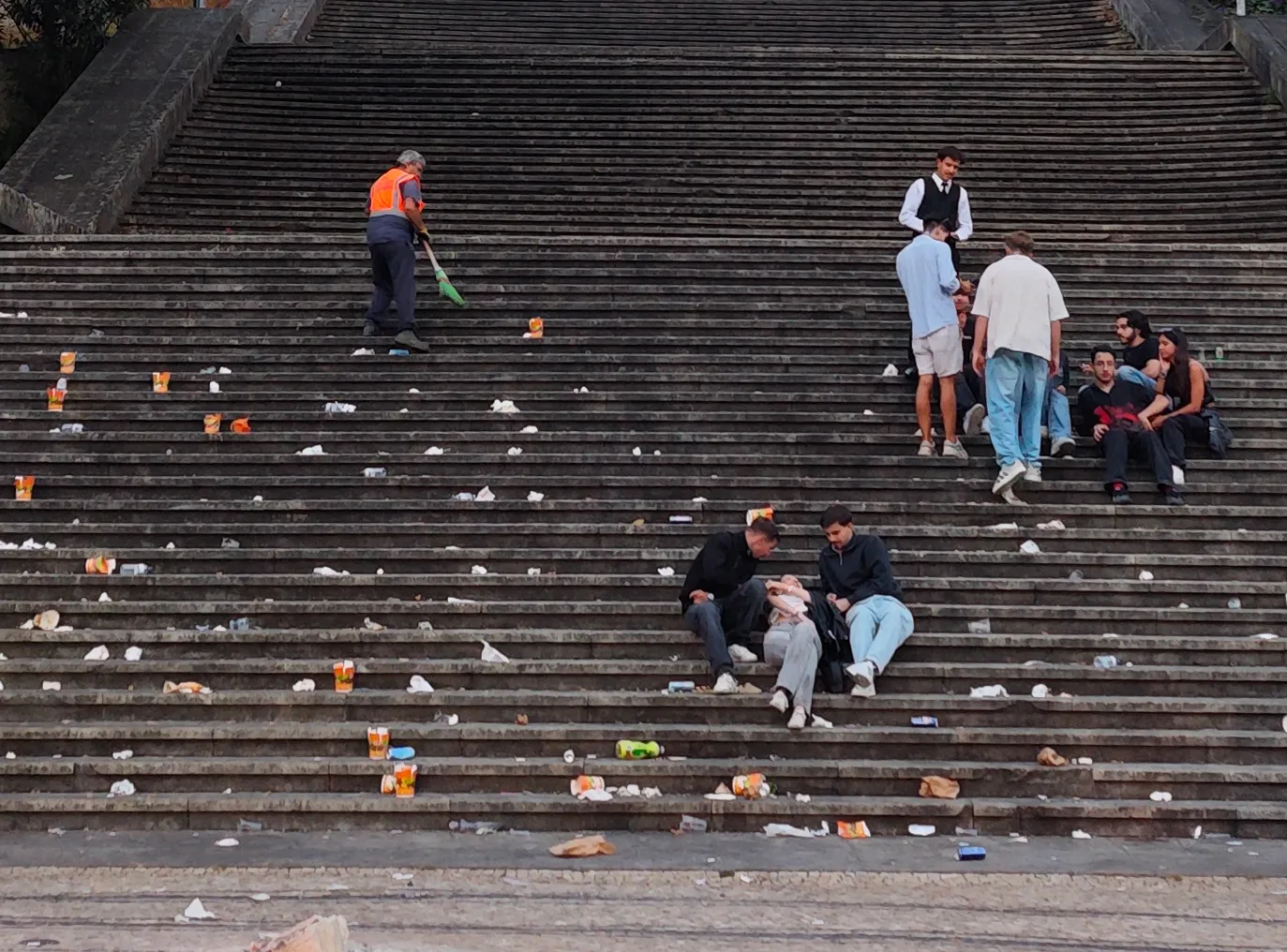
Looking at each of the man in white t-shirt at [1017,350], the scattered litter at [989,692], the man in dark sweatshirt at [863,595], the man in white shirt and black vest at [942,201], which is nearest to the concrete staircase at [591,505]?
the scattered litter at [989,692]

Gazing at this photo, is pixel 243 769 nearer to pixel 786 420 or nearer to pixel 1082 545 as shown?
pixel 786 420

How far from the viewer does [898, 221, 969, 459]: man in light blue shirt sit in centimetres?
888

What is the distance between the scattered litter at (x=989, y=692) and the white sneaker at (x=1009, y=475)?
1466 millimetres

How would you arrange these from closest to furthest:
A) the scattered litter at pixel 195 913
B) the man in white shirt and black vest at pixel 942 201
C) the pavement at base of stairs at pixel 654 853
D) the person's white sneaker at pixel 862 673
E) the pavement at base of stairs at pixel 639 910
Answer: the pavement at base of stairs at pixel 639 910
the scattered litter at pixel 195 913
the pavement at base of stairs at pixel 654 853
the person's white sneaker at pixel 862 673
the man in white shirt and black vest at pixel 942 201

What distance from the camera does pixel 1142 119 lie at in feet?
49.8

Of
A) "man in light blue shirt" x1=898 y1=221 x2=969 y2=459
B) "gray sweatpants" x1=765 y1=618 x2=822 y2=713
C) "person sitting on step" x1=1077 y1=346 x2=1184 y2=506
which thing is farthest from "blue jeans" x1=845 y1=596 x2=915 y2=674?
"person sitting on step" x1=1077 y1=346 x2=1184 y2=506

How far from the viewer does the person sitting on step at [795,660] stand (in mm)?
7039

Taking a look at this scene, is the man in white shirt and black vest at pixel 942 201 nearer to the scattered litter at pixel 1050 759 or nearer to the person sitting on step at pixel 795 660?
Result: the person sitting on step at pixel 795 660

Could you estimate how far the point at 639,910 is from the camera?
565 centimetres

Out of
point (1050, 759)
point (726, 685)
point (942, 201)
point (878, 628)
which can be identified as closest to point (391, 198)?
point (942, 201)

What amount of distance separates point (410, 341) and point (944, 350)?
136 inches

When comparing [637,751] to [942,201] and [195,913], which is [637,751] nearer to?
[195,913]

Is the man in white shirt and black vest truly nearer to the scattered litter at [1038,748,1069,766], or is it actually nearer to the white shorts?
the white shorts

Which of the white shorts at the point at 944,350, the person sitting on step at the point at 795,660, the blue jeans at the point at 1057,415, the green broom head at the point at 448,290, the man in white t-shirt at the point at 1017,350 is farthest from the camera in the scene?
the green broom head at the point at 448,290
